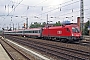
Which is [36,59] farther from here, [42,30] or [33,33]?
[33,33]

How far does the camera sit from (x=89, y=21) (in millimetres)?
64250

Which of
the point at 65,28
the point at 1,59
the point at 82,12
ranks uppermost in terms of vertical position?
the point at 82,12

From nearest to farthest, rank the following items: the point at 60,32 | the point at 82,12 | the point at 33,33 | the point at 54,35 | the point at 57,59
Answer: the point at 57,59 → the point at 60,32 → the point at 54,35 → the point at 82,12 → the point at 33,33

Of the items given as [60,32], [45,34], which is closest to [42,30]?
[45,34]

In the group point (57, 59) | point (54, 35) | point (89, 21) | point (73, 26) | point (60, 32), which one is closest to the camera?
point (57, 59)

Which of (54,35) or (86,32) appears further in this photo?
(86,32)

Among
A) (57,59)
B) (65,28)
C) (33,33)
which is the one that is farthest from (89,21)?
(57,59)

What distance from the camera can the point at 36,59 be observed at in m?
16.2

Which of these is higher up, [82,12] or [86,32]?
[82,12]

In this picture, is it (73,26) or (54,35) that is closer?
(73,26)

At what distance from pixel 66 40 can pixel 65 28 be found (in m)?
2.10

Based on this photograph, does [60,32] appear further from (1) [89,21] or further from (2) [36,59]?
(1) [89,21]

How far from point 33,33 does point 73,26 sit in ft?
84.2

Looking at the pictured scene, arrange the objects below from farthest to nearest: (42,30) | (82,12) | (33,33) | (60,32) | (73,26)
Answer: (33,33) → (42,30) → (82,12) → (60,32) → (73,26)
